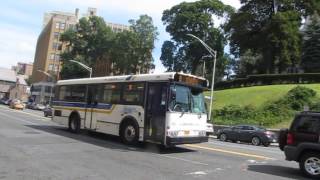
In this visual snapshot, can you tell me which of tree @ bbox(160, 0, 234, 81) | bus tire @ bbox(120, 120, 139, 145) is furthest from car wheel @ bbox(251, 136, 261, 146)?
tree @ bbox(160, 0, 234, 81)

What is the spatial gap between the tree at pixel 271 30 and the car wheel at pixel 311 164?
53558 millimetres

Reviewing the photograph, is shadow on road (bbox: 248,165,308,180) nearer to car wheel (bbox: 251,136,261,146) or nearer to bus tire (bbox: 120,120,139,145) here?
bus tire (bbox: 120,120,139,145)

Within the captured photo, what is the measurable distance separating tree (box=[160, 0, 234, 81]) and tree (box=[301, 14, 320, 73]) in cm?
1904

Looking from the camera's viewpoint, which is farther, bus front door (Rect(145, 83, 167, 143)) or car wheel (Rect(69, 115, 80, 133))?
car wheel (Rect(69, 115, 80, 133))

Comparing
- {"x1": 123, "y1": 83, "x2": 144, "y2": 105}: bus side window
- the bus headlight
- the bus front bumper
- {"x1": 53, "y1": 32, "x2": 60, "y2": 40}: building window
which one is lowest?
the bus front bumper

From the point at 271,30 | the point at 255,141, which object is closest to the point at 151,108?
the point at 255,141

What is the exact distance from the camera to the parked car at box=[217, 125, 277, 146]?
1264 inches

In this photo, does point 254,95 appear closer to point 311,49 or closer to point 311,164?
point 311,49

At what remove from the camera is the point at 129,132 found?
1877 centimetres

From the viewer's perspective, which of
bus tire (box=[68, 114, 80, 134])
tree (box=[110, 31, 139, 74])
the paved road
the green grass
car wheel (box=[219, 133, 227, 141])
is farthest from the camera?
tree (box=[110, 31, 139, 74])

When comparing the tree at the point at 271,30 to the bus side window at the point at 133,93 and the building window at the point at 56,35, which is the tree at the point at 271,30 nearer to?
the bus side window at the point at 133,93

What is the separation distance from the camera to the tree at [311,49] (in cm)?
6575

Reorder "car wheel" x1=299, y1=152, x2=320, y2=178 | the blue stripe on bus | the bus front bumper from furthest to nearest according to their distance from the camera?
the blue stripe on bus < the bus front bumper < "car wheel" x1=299, y1=152, x2=320, y2=178

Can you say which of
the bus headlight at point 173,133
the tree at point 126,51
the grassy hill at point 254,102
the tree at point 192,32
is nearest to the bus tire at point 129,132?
the bus headlight at point 173,133
